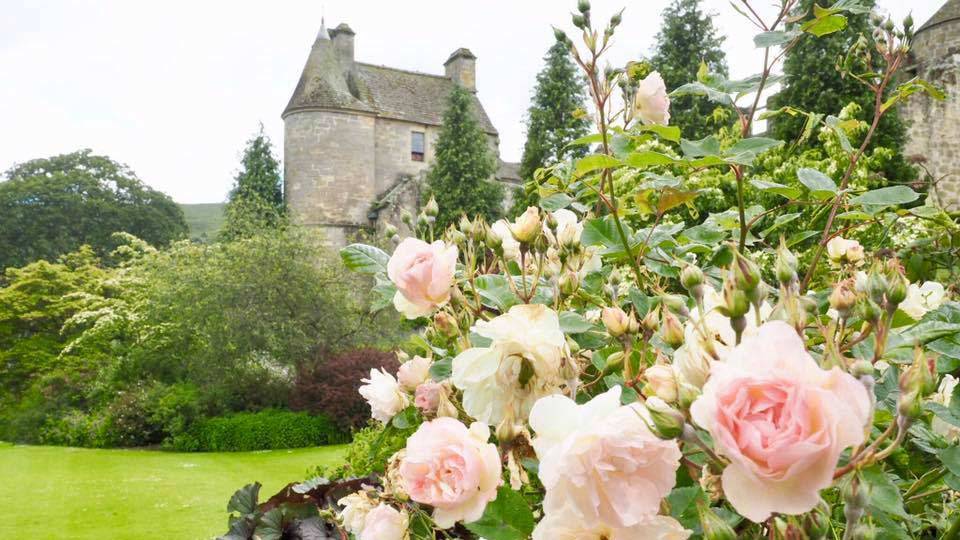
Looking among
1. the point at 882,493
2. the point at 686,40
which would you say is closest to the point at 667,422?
the point at 882,493

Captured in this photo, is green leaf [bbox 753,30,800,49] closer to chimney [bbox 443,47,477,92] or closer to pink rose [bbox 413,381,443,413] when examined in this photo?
pink rose [bbox 413,381,443,413]

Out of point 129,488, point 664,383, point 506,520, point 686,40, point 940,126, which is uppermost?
point 686,40

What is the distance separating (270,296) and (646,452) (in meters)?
15.5

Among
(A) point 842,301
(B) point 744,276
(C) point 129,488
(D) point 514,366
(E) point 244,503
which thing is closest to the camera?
(B) point 744,276

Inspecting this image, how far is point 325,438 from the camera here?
1427cm

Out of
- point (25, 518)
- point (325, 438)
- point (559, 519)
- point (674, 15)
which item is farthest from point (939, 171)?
point (559, 519)

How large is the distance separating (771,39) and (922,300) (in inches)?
20.8

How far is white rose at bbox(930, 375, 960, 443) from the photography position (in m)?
1.08

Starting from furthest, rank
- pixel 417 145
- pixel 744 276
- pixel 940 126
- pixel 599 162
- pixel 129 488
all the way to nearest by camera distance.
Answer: pixel 417 145, pixel 940 126, pixel 129 488, pixel 599 162, pixel 744 276

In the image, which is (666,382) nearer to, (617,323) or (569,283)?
(617,323)

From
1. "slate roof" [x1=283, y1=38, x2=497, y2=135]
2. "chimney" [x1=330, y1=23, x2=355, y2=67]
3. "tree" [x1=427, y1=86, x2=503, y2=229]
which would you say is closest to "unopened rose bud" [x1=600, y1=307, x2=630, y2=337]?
"tree" [x1=427, y1=86, x2=503, y2=229]

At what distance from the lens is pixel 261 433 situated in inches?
550

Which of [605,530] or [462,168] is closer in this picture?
[605,530]

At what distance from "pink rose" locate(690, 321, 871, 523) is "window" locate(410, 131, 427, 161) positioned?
1058 inches
